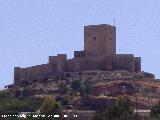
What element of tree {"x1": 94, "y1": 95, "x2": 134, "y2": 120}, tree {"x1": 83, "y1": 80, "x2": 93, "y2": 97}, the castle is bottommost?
tree {"x1": 94, "y1": 95, "x2": 134, "y2": 120}

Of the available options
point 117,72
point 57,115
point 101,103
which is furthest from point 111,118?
point 117,72

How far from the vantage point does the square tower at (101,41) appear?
8894 centimetres

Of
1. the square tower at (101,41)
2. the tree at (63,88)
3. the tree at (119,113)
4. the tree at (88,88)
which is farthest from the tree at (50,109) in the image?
the square tower at (101,41)

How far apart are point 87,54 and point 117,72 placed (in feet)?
18.5

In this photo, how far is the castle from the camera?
86688mm

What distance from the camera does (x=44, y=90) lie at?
80.9 m

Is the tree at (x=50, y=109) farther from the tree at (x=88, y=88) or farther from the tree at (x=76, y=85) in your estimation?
the tree at (x=76, y=85)

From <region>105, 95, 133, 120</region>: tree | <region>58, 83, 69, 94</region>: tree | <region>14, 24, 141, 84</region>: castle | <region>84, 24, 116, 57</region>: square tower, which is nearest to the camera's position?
<region>105, 95, 133, 120</region>: tree

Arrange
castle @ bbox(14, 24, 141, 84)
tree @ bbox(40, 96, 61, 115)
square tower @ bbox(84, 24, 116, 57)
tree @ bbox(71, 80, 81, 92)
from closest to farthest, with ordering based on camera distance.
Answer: tree @ bbox(40, 96, 61, 115) < tree @ bbox(71, 80, 81, 92) < castle @ bbox(14, 24, 141, 84) < square tower @ bbox(84, 24, 116, 57)

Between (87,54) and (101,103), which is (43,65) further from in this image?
(101,103)

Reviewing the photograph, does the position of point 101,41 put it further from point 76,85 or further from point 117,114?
point 117,114

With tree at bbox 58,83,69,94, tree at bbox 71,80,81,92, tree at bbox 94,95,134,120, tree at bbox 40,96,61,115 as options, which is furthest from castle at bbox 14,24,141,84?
tree at bbox 94,95,134,120

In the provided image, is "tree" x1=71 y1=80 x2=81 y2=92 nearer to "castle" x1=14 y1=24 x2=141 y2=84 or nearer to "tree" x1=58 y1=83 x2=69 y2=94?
"tree" x1=58 y1=83 x2=69 y2=94

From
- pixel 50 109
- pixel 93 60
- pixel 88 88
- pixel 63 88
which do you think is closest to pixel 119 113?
pixel 50 109
